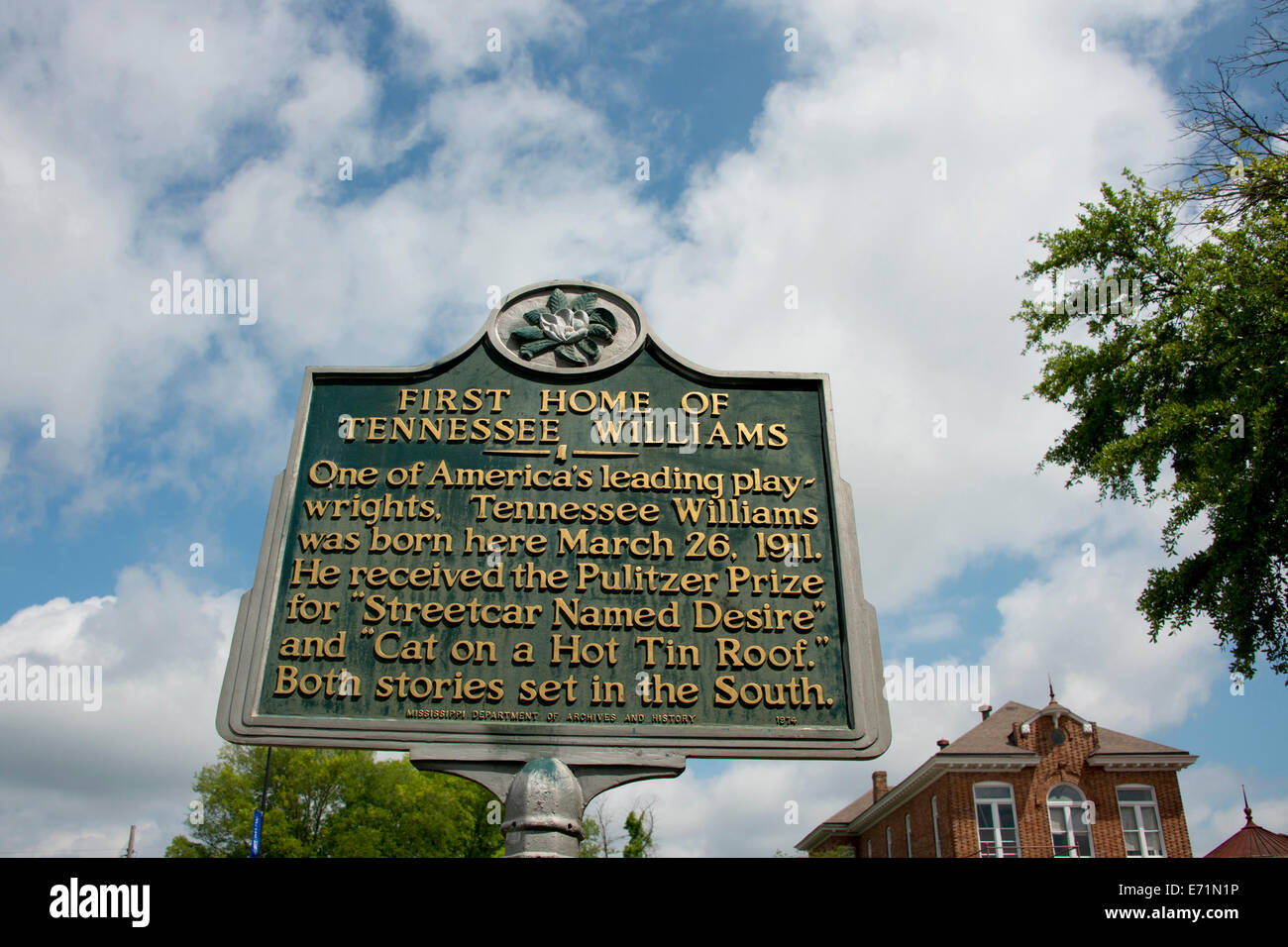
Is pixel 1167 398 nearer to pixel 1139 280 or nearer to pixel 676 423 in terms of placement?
pixel 1139 280

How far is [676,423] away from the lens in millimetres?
7004

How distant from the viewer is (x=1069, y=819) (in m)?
30.9

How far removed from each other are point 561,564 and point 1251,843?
112 ft

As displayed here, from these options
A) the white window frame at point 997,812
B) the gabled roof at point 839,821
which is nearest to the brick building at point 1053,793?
the white window frame at point 997,812

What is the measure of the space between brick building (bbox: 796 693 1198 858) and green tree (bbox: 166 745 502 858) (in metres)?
18.2

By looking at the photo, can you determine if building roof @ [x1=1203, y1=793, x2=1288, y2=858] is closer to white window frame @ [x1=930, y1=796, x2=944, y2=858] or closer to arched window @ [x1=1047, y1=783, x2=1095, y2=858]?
arched window @ [x1=1047, y1=783, x2=1095, y2=858]

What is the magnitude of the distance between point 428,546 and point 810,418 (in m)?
3.21

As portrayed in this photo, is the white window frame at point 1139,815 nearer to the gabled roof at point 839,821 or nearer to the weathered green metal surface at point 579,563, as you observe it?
the gabled roof at point 839,821

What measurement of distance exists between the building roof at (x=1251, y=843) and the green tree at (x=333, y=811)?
27.3 meters

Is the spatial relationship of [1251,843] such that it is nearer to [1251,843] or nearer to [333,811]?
[1251,843]

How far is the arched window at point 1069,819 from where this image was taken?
30578mm

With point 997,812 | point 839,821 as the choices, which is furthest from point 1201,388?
point 839,821
